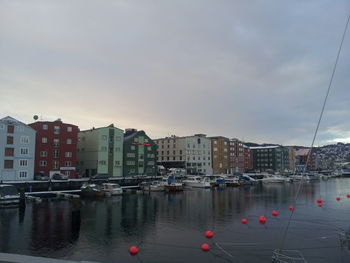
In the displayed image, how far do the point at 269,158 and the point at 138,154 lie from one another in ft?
387

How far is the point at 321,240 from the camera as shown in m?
25.7

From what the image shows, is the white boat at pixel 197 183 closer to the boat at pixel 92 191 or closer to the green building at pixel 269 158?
the boat at pixel 92 191

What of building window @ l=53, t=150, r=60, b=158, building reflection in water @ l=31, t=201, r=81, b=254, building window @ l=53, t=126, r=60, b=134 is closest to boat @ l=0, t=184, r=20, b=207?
building reflection in water @ l=31, t=201, r=81, b=254

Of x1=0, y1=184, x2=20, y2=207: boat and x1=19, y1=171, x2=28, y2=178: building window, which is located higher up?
x1=19, y1=171, x2=28, y2=178: building window

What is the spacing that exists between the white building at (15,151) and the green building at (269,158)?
506ft

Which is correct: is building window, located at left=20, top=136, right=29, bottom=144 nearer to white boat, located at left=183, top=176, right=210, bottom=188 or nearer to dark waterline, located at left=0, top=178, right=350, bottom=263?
dark waterline, located at left=0, top=178, right=350, bottom=263

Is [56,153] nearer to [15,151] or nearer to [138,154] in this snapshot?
[15,151]

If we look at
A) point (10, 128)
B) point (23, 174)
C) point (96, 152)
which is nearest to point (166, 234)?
point (23, 174)

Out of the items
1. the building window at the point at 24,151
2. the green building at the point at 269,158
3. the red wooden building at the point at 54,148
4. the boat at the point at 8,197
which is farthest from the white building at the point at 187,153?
the boat at the point at 8,197

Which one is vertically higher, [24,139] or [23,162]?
[24,139]

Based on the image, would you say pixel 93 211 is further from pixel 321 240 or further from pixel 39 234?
pixel 321 240

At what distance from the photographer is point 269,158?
191500mm

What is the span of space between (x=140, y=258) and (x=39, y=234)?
42.8ft

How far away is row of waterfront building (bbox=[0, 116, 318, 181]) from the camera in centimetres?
7075
